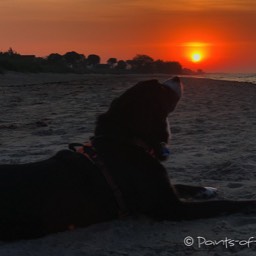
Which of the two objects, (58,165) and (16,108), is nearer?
(58,165)

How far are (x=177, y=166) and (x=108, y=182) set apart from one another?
6.88 feet

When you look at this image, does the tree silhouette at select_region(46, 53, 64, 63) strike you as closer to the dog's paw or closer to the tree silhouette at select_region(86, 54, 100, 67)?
the tree silhouette at select_region(86, 54, 100, 67)

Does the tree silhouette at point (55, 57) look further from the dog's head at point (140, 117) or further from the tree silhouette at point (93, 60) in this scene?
the dog's head at point (140, 117)

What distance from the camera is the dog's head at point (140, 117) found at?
14.3 feet

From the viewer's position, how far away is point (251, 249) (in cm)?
346

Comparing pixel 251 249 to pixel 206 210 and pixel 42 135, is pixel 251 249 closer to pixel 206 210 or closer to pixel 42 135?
pixel 206 210

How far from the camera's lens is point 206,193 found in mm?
4816

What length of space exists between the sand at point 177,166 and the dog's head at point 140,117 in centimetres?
72

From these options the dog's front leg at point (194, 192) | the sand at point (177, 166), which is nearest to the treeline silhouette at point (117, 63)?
the sand at point (177, 166)

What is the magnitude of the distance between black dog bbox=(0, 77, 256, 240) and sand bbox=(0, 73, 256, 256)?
0.10 meters

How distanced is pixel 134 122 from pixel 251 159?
7.33 feet

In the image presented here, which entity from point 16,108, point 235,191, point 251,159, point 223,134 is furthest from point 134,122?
point 16,108

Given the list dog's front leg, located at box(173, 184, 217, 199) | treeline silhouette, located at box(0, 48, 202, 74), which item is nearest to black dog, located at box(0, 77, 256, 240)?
dog's front leg, located at box(173, 184, 217, 199)

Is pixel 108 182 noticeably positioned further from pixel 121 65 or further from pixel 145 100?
pixel 121 65
